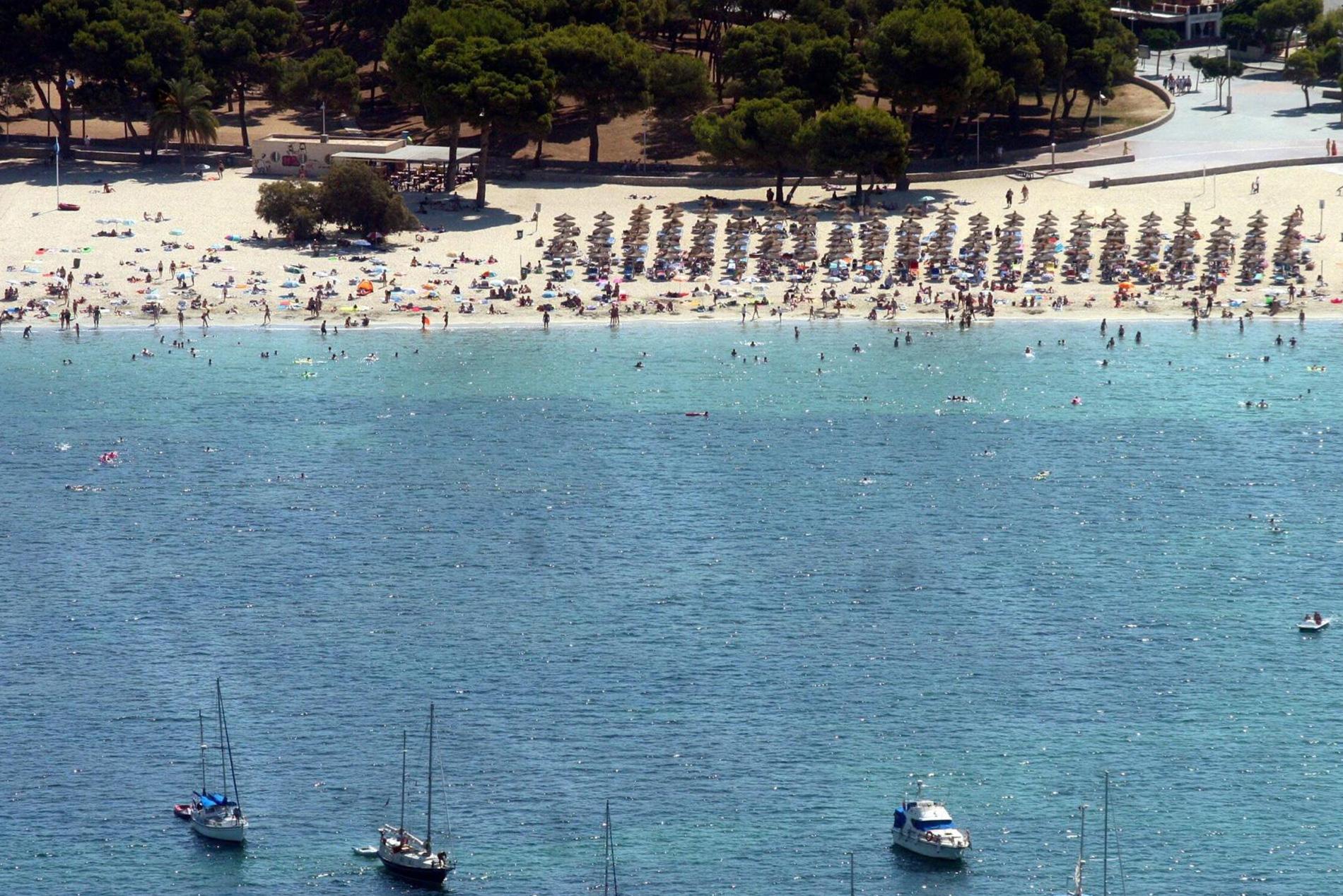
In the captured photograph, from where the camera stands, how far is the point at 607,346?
131500 mm

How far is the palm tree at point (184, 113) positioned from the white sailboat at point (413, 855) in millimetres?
94296

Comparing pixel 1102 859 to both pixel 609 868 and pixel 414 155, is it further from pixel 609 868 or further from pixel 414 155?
pixel 414 155

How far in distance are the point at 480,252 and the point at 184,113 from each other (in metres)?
26.2

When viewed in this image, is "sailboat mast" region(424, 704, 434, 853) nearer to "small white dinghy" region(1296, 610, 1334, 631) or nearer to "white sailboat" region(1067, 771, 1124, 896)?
"white sailboat" region(1067, 771, 1124, 896)

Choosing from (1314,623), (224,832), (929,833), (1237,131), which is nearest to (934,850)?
(929,833)

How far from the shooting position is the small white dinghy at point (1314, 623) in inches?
3511

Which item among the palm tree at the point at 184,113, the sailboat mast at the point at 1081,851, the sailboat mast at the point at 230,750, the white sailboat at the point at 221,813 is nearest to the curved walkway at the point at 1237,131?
the palm tree at the point at 184,113

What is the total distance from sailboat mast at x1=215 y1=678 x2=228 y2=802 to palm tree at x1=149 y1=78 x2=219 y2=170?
269ft

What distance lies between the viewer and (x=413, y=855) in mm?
70438

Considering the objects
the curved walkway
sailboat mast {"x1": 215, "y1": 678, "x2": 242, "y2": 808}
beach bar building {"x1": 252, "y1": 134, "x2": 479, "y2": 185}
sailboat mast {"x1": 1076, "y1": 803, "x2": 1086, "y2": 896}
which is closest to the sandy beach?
beach bar building {"x1": 252, "y1": 134, "x2": 479, "y2": 185}

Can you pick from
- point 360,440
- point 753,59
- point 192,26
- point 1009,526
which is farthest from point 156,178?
point 1009,526

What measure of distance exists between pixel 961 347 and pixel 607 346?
757 inches

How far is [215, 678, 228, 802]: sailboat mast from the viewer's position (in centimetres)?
7575

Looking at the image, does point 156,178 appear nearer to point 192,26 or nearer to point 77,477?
point 192,26
